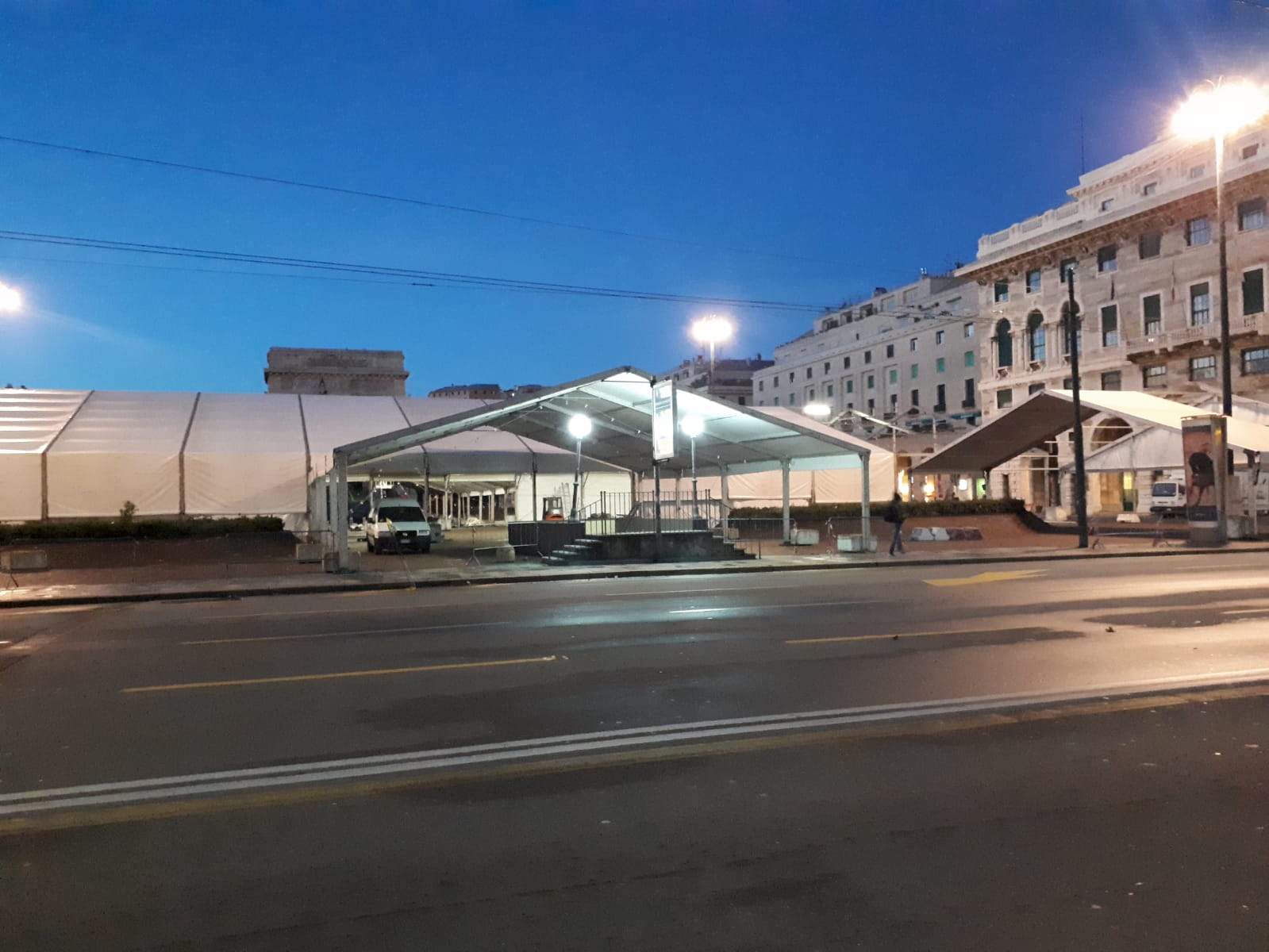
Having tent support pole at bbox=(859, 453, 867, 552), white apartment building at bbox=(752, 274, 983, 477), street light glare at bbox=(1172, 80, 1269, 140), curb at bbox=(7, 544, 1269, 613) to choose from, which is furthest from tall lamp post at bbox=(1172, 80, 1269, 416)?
white apartment building at bbox=(752, 274, 983, 477)

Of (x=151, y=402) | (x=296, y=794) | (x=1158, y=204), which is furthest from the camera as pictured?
(x=1158, y=204)

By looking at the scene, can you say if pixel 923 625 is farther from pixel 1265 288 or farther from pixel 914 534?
pixel 1265 288

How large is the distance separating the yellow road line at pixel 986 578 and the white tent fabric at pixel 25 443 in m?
27.0

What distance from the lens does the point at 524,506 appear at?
4500cm

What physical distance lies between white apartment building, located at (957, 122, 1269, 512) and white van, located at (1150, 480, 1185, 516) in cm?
371

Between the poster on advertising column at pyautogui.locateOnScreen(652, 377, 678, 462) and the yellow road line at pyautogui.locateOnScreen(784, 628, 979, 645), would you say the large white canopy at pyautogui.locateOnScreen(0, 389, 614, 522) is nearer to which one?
the poster on advertising column at pyautogui.locateOnScreen(652, 377, 678, 462)

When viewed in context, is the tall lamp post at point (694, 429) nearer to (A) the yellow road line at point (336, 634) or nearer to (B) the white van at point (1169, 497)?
(A) the yellow road line at point (336, 634)

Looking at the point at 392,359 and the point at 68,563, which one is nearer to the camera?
the point at 68,563

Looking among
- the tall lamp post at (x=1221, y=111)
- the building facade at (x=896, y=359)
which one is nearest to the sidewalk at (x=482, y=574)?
the tall lamp post at (x=1221, y=111)

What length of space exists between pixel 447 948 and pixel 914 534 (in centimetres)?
2860

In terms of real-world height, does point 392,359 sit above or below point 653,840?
above

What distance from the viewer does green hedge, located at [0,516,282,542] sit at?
2798cm

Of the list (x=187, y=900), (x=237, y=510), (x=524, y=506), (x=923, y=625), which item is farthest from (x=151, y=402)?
(x=187, y=900)

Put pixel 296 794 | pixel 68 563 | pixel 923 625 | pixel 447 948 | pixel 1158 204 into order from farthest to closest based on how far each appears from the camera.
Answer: pixel 1158 204 < pixel 68 563 < pixel 923 625 < pixel 296 794 < pixel 447 948
